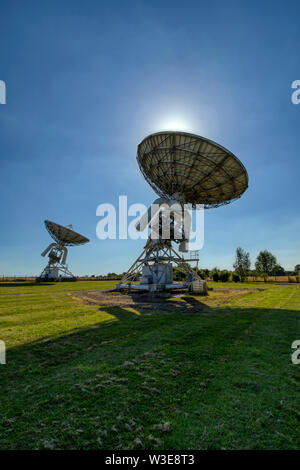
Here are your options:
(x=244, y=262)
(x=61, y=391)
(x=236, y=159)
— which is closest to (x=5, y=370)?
(x=61, y=391)

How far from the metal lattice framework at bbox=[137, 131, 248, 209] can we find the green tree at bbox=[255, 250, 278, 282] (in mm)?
58082

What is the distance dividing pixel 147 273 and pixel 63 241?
42.8 meters

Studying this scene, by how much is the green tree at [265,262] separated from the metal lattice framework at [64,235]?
57556 millimetres

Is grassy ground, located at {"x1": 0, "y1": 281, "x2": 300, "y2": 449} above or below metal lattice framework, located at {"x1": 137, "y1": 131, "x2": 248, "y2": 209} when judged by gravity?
below

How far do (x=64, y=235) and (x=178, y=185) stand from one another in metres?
43.4

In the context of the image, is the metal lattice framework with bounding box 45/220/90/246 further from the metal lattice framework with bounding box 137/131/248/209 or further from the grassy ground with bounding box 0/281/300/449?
the grassy ground with bounding box 0/281/300/449

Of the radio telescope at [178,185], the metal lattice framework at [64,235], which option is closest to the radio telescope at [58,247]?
the metal lattice framework at [64,235]

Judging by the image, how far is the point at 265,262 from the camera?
7244 centimetres

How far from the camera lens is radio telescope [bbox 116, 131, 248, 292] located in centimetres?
1834

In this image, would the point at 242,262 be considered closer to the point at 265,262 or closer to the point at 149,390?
the point at 265,262

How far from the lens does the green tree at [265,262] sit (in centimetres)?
7156

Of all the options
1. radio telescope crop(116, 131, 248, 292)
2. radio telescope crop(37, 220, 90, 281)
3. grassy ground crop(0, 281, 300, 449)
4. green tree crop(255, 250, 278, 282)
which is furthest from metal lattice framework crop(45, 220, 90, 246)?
green tree crop(255, 250, 278, 282)

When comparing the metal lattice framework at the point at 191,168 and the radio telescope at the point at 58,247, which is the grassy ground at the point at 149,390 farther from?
the radio telescope at the point at 58,247

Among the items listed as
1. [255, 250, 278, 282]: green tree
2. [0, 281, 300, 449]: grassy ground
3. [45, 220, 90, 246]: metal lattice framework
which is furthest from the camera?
[255, 250, 278, 282]: green tree
